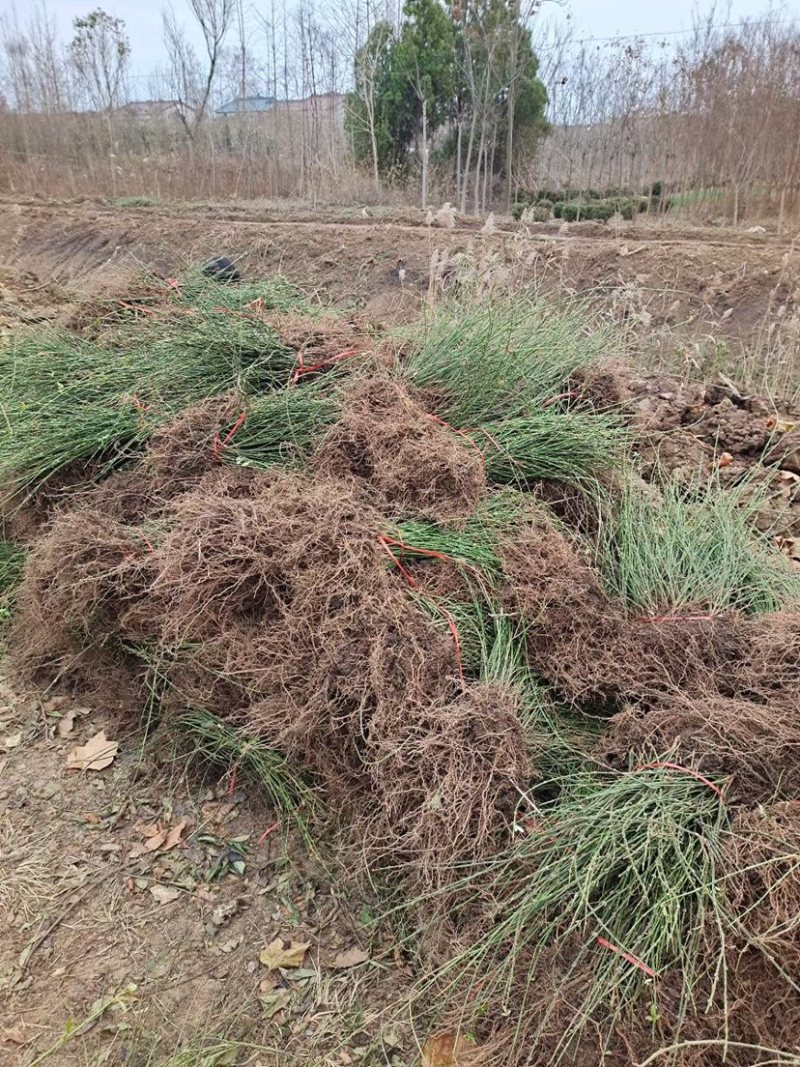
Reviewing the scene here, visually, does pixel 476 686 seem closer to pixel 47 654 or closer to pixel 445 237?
pixel 47 654

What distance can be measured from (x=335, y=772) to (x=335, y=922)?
42 centimetres

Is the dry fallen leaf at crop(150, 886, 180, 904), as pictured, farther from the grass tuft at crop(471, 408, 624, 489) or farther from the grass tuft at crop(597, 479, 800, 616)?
the grass tuft at crop(471, 408, 624, 489)

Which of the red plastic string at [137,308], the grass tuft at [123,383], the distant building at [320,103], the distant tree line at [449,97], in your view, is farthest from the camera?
the distant building at [320,103]

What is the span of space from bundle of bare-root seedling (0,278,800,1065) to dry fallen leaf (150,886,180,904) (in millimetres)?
382

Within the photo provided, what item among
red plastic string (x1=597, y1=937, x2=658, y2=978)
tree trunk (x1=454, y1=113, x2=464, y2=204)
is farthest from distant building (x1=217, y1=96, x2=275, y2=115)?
red plastic string (x1=597, y1=937, x2=658, y2=978)

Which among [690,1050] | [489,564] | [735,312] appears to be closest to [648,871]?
[690,1050]

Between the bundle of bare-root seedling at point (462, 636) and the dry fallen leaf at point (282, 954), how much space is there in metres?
0.28

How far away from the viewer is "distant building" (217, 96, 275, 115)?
17.7 meters

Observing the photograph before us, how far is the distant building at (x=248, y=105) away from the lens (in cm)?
1773

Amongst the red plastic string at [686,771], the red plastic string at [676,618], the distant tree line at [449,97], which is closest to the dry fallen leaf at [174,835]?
the red plastic string at [686,771]

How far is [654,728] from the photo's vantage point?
1995 millimetres

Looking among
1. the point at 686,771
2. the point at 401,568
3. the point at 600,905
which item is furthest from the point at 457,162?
the point at 600,905

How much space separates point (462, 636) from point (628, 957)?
3.29ft

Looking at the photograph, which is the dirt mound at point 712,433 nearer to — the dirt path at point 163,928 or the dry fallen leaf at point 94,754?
the dirt path at point 163,928
